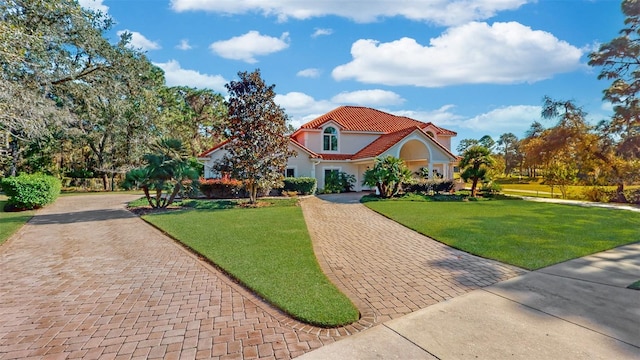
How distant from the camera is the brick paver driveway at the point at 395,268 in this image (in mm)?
5105

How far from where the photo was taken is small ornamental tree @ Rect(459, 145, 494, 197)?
67.7 feet

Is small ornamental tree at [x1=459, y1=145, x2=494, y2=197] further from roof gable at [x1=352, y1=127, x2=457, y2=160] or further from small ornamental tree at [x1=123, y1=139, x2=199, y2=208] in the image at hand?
small ornamental tree at [x1=123, y1=139, x2=199, y2=208]

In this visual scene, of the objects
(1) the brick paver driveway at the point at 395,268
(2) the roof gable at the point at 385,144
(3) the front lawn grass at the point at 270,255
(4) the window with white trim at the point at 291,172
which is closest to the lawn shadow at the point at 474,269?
(1) the brick paver driveway at the point at 395,268

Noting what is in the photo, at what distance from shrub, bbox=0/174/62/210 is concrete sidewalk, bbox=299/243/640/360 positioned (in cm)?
1957

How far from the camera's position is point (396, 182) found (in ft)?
64.3

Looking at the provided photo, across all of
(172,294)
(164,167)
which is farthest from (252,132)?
(172,294)

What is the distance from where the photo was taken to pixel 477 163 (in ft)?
68.3

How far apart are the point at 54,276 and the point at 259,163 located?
1144cm

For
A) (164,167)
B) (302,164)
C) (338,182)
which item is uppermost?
(302,164)

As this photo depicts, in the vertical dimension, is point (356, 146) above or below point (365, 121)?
below

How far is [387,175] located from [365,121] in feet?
39.3

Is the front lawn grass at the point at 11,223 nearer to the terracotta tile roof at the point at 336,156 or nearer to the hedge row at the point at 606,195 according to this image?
the terracotta tile roof at the point at 336,156

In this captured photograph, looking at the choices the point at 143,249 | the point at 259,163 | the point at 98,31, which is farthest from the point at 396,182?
the point at 98,31

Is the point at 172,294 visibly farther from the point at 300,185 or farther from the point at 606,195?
the point at 606,195
